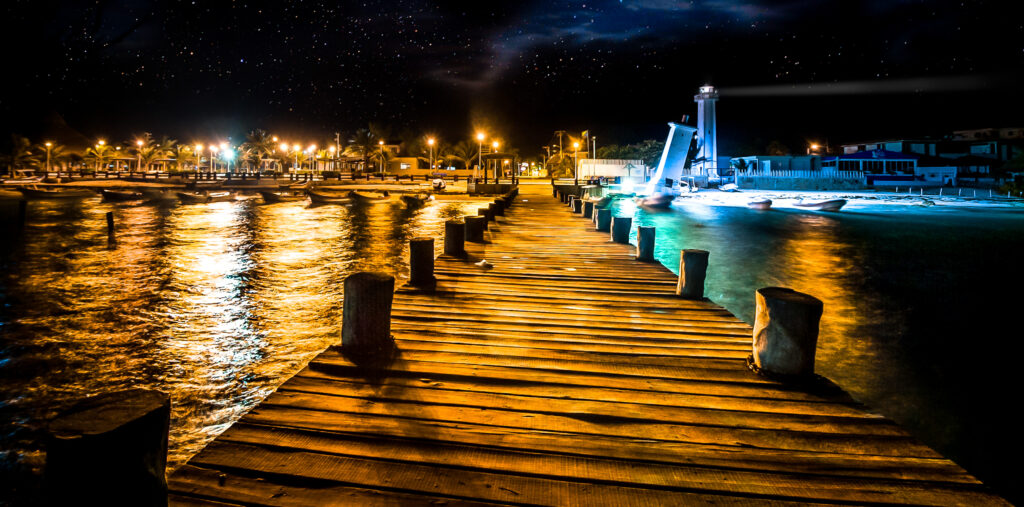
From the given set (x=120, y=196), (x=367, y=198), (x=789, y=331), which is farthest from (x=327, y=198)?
(x=789, y=331)

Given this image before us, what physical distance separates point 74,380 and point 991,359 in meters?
13.4

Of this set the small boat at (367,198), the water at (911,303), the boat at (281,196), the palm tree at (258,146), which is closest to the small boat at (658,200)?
the water at (911,303)

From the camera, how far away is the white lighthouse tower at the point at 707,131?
191ft

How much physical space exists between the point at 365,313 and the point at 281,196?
3955cm

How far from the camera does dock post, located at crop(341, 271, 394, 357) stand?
14.7ft

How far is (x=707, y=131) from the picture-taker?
58875 millimetres

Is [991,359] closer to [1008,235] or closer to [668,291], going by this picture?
[668,291]

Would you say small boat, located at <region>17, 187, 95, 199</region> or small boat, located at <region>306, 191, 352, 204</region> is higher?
small boat, located at <region>17, 187, 95, 199</region>

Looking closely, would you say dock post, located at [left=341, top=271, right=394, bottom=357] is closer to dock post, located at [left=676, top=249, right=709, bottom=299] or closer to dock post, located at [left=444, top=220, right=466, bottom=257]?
dock post, located at [left=676, top=249, right=709, bottom=299]

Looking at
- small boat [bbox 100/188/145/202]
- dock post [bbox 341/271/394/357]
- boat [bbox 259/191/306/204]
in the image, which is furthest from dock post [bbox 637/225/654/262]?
small boat [bbox 100/188/145/202]

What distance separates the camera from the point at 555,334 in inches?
215

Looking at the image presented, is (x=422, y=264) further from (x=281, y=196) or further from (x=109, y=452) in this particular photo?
(x=281, y=196)

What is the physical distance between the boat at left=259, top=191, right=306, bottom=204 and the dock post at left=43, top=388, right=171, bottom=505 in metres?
39.6

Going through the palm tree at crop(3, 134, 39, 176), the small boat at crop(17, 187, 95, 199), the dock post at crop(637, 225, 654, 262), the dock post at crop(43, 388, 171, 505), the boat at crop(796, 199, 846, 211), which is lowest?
the dock post at crop(43, 388, 171, 505)
